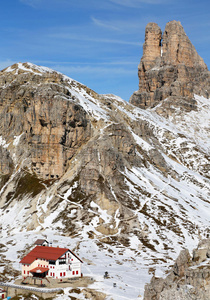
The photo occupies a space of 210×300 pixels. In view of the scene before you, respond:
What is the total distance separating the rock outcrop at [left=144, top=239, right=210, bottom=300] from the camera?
217 ft

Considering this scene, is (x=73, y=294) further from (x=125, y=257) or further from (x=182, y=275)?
(x=125, y=257)

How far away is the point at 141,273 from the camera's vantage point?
459ft

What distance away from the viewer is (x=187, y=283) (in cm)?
7081

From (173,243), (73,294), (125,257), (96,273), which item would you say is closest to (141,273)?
(96,273)

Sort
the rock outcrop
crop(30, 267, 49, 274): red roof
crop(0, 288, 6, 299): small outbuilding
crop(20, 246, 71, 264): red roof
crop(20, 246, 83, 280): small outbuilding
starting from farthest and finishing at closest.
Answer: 1. crop(20, 246, 71, 264): red roof
2. crop(20, 246, 83, 280): small outbuilding
3. crop(30, 267, 49, 274): red roof
4. crop(0, 288, 6, 299): small outbuilding
5. the rock outcrop

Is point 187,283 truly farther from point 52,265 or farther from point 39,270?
point 39,270

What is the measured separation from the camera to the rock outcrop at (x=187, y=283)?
66.2 m

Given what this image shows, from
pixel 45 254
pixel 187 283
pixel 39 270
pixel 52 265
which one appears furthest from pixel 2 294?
pixel 187 283

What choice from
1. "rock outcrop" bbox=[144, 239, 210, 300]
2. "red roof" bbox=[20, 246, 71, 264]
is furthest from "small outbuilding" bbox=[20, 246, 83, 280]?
"rock outcrop" bbox=[144, 239, 210, 300]

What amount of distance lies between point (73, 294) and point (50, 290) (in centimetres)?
632

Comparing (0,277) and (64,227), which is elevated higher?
(64,227)

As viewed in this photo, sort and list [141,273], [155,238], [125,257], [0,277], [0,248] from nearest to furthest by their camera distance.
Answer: [0,277] → [141,273] → [125,257] → [0,248] → [155,238]

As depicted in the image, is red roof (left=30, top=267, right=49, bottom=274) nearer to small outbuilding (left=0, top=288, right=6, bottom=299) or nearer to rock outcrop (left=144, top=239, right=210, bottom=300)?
small outbuilding (left=0, top=288, right=6, bottom=299)

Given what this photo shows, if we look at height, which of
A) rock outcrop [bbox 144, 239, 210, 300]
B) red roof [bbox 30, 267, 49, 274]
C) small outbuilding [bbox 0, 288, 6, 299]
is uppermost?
rock outcrop [bbox 144, 239, 210, 300]
